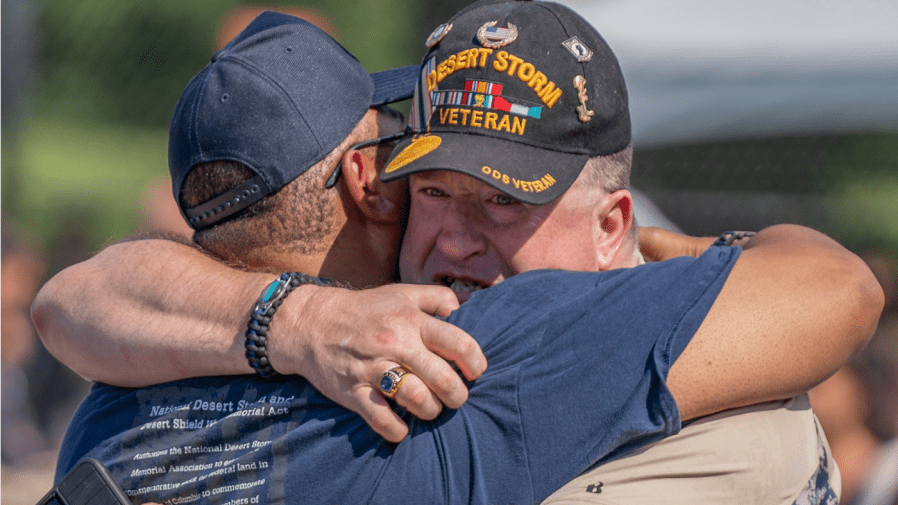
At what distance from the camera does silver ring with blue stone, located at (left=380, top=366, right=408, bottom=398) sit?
5.04 ft

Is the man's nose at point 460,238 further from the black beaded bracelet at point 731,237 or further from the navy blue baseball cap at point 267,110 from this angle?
the black beaded bracelet at point 731,237

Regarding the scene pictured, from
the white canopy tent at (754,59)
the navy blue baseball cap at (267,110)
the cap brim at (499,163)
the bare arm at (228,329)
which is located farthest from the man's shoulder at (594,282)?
the white canopy tent at (754,59)

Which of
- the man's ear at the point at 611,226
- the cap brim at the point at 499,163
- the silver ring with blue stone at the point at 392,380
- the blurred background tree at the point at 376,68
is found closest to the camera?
the silver ring with blue stone at the point at 392,380

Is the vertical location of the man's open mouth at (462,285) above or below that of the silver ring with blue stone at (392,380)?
below

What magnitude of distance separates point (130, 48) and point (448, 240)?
37.4ft

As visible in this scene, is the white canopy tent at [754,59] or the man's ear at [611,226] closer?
the man's ear at [611,226]

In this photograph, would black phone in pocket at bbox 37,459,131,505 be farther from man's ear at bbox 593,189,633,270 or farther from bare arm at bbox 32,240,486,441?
man's ear at bbox 593,189,633,270

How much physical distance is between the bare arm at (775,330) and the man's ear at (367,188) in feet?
3.20

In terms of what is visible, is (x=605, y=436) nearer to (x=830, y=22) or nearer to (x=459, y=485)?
(x=459, y=485)

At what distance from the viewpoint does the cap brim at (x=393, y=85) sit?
236cm

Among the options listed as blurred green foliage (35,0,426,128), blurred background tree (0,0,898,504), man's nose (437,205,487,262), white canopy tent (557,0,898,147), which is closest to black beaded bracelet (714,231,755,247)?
man's nose (437,205,487,262)

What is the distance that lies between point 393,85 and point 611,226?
2.51ft

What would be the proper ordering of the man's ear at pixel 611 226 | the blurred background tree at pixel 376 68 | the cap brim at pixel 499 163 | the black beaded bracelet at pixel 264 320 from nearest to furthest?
the black beaded bracelet at pixel 264 320 < the cap brim at pixel 499 163 < the man's ear at pixel 611 226 < the blurred background tree at pixel 376 68

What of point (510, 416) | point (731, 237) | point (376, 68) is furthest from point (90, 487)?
point (376, 68)
